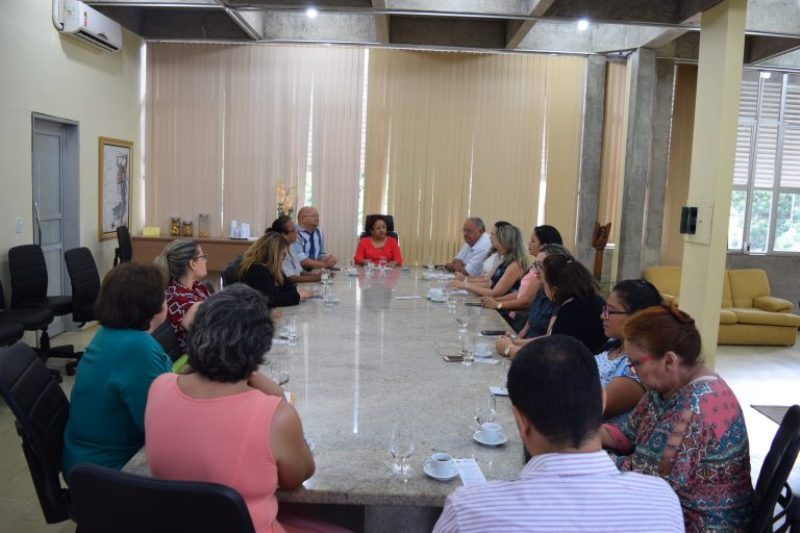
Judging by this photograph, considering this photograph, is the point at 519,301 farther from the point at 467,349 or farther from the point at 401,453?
the point at 401,453

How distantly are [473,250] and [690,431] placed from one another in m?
5.23

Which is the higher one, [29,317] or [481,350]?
[481,350]

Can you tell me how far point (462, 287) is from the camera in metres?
5.75

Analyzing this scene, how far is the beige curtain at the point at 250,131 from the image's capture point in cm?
850

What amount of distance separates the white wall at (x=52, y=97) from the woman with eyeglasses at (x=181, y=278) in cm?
279

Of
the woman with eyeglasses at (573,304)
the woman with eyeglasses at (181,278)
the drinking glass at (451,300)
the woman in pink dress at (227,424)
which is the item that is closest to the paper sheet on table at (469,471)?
the woman in pink dress at (227,424)

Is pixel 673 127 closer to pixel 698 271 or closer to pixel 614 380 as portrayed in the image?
pixel 698 271

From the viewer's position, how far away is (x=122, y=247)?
24.3ft

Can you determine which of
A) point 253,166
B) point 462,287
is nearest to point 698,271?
point 462,287

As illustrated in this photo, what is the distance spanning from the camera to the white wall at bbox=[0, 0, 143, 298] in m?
5.65

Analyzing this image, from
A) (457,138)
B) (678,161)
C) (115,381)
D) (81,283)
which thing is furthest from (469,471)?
(678,161)

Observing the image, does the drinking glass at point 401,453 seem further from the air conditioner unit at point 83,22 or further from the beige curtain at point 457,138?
the beige curtain at point 457,138

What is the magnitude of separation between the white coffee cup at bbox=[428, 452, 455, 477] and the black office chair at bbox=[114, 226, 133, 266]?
20.0 ft

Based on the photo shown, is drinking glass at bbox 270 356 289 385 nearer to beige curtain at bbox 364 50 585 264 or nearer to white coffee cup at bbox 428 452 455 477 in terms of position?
white coffee cup at bbox 428 452 455 477
